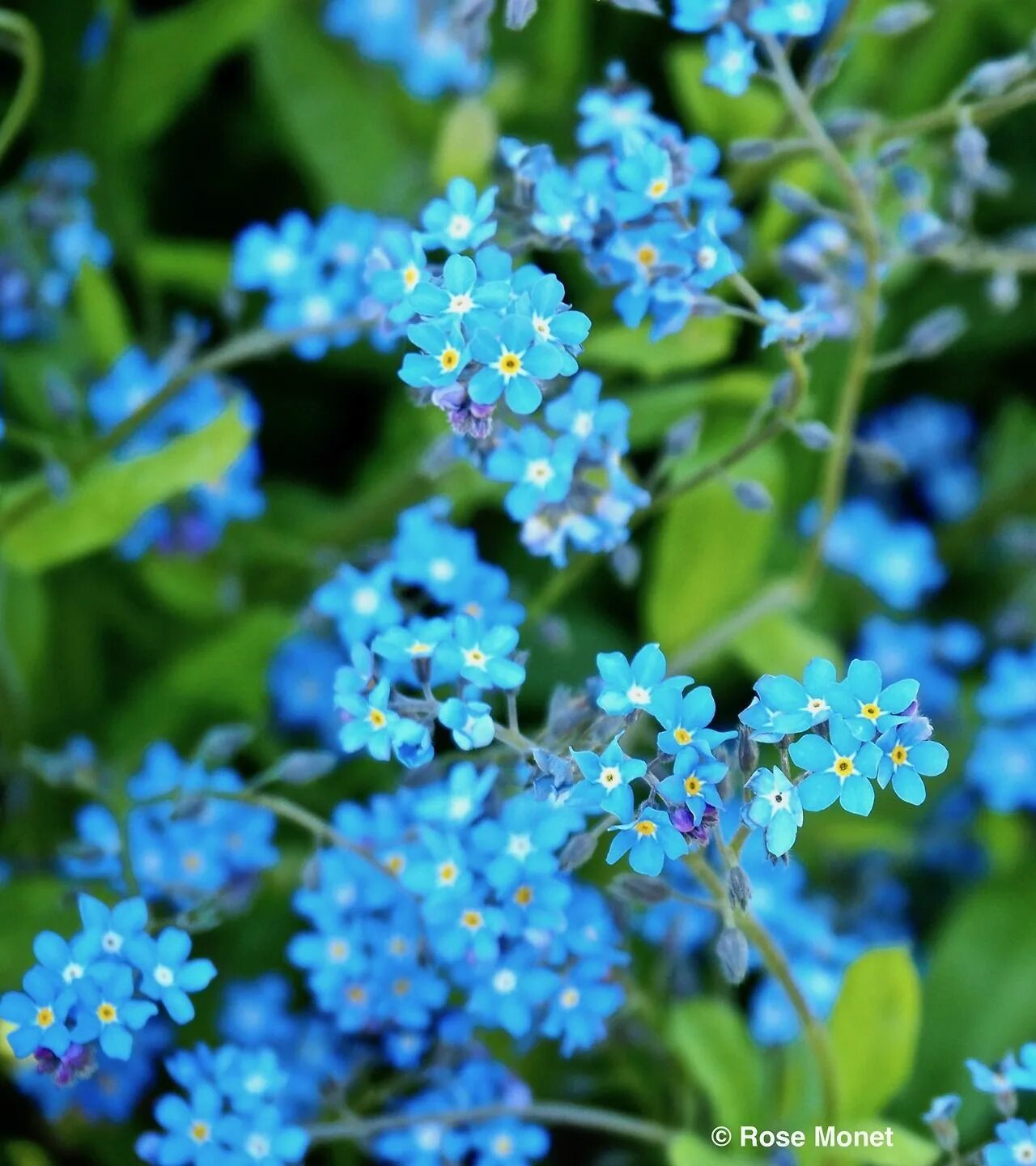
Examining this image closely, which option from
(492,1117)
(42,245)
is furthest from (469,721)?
(42,245)

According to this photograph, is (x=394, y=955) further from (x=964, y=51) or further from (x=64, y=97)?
(x=964, y=51)

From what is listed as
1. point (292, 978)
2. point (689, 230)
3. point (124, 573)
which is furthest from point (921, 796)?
point (124, 573)

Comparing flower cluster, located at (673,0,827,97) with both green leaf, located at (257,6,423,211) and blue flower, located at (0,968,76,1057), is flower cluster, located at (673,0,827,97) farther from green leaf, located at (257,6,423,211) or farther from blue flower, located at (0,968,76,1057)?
blue flower, located at (0,968,76,1057)

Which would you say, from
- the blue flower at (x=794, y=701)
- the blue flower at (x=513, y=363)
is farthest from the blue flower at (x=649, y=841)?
the blue flower at (x=513, y=363)

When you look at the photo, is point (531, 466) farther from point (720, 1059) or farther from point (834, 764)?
point (720, 1059)

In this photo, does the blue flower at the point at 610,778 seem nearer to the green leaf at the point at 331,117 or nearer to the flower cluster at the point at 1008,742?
the flower cluster at the point at 1008,742
